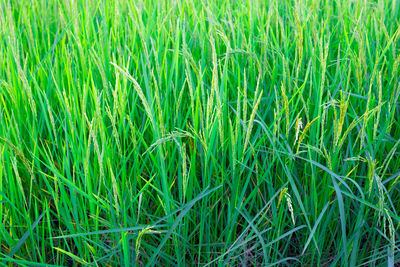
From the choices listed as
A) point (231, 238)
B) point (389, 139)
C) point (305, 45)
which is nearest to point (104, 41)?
point (305, 45)

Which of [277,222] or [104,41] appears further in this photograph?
[104,41]

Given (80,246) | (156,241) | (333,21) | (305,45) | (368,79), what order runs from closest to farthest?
1. (80,246)
2. (156,241)
3. (368,79)
4. (305,45)
5. (333,21)

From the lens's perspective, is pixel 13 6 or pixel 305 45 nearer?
pixel 305 45

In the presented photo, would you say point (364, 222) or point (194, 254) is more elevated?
point (364, 222)

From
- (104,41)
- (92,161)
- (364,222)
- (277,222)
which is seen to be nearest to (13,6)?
(104,41)

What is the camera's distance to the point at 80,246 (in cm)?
101

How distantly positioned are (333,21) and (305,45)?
56 cm

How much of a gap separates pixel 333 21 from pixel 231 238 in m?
1.26

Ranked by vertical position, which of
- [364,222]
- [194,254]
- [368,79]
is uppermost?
[368,79]

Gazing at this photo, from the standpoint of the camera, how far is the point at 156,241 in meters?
1.13

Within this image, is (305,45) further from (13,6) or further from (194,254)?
(13,6)

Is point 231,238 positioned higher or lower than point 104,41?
lower

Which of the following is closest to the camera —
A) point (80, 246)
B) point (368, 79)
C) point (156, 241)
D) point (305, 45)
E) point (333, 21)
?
point (80, 246)

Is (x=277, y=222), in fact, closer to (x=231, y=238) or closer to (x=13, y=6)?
(x=231, y=238)
